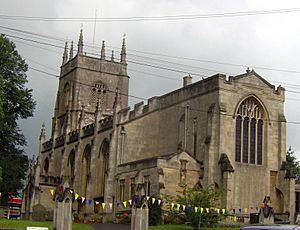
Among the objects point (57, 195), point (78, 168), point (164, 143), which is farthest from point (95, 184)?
point (57, 195)

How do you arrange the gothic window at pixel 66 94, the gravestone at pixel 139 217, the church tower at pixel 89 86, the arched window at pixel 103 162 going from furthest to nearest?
the gothic window at pixel 66 94 < the church tower at pixel 89 86 < the arched window at pixel 103 162 < the gravestone at pixel 139 217

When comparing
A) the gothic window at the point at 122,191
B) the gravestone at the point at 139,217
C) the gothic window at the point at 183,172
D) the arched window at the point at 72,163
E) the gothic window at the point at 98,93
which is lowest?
the gravestone at the point at 139,217

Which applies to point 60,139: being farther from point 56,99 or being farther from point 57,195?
point 57,195

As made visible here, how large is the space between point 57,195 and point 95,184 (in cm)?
2917

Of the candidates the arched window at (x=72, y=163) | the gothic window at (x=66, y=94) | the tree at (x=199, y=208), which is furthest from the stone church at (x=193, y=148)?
the gothic window at (x=66, y=94)

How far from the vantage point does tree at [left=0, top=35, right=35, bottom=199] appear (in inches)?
1896

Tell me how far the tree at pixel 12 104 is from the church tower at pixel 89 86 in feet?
91.4

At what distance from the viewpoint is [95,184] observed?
2404 inches

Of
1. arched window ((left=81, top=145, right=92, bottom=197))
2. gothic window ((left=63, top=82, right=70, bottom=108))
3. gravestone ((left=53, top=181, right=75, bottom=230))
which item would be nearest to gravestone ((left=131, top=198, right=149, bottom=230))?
gravestone ((left=53, top=181, right=75, bottom=230))

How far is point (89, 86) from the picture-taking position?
3231 inches

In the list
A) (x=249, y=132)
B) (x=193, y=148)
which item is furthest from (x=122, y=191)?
(x=249, y=132)

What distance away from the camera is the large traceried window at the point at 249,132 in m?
48.7

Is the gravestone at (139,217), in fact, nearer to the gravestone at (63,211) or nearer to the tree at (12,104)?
the gravestone at (63,211)

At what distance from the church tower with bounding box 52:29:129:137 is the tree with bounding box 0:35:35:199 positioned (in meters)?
27.9
